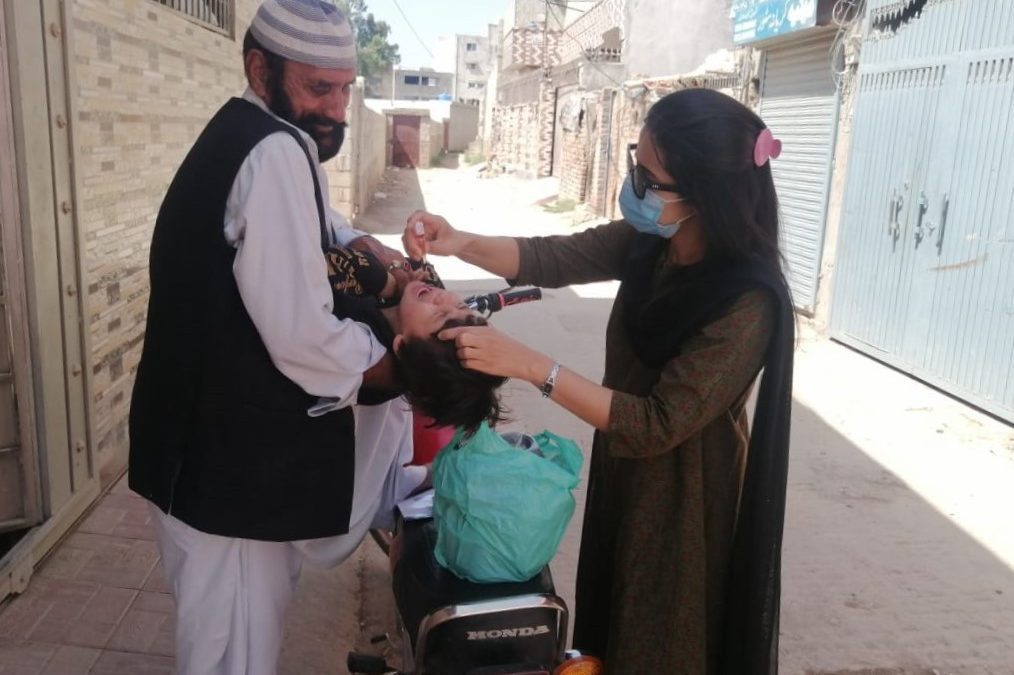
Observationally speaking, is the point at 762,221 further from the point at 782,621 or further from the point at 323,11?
the point at 782,621

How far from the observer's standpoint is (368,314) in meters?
2.00

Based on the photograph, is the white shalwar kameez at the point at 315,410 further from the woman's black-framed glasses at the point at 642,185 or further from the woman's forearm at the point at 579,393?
the woman's black-framed glasses at the point at 642,185

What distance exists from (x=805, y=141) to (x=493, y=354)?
7.79m

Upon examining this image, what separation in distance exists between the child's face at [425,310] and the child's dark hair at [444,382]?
0.02 m

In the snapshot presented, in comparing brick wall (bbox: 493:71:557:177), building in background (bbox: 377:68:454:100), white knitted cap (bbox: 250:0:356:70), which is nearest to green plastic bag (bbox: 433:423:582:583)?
white knitted cap (bbox: 250:0:356:70)

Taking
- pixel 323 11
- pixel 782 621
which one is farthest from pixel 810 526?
pixel 323 11

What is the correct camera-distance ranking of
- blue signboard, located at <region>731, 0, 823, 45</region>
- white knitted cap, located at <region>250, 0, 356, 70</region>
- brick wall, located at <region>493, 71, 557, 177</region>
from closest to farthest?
1. white knitted cap, located at <region>250, 0, 356, 70</region>
2. blue signboard, located at <region>731, 0, 823, 45</region>
3. brick wall, located at <region>493, 71, 557, 177</region>

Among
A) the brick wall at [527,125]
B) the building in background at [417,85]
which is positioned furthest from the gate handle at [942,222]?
the building in background at [417,85]

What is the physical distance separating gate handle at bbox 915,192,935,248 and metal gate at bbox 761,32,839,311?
1460mm

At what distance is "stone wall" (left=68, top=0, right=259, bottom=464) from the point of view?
12.3 ft

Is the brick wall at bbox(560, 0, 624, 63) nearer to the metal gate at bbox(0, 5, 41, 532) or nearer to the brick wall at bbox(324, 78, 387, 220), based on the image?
the brick wall at bbox(324, 78, 387, 220)

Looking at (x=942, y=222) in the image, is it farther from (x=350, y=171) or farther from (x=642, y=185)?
(x=350, y=171)

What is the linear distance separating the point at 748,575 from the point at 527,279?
1004 mm

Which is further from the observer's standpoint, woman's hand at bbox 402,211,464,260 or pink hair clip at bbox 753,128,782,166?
woman's hand at bbox 402,211,464,260
